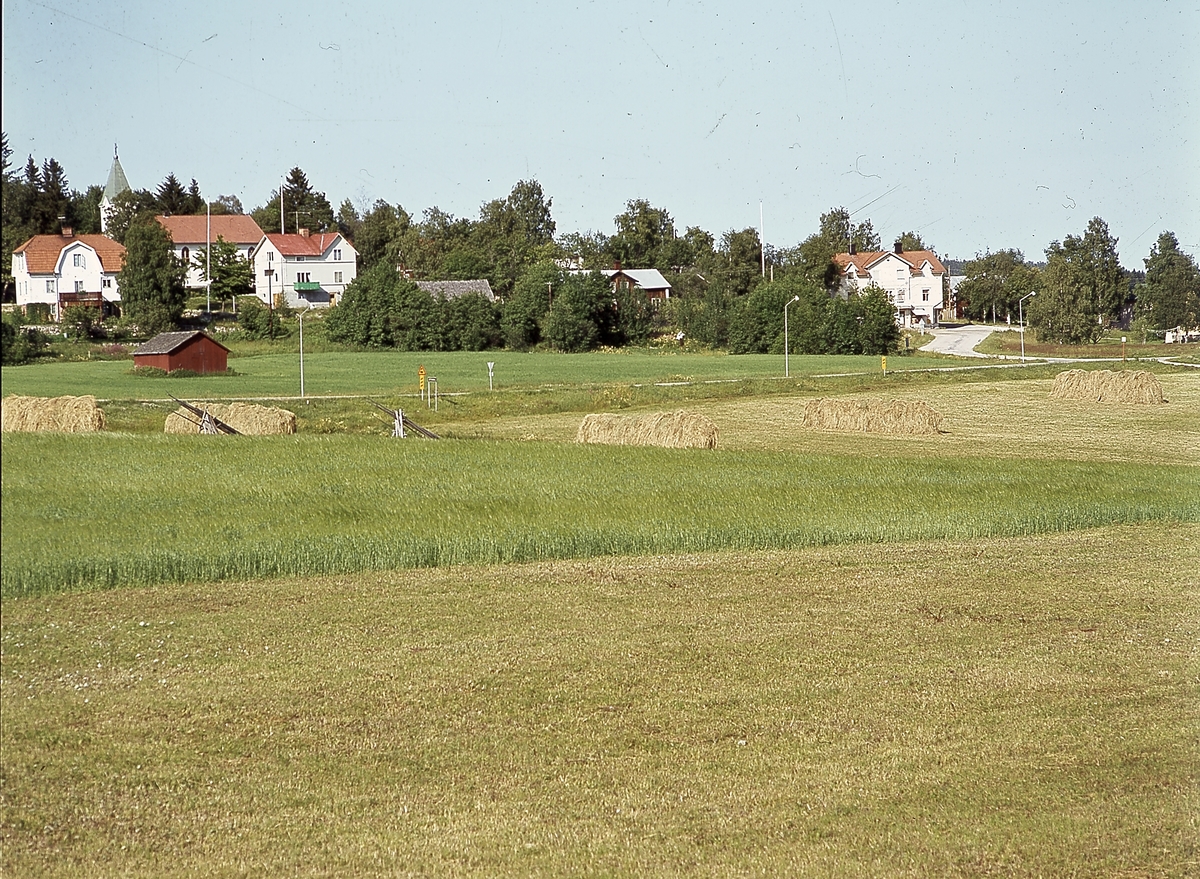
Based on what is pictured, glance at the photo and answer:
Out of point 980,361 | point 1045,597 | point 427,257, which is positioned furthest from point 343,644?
point 980,361

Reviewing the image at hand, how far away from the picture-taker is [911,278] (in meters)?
88.2

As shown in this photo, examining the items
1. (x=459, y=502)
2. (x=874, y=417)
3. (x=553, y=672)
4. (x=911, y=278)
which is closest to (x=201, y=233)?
(x=459, y=502)

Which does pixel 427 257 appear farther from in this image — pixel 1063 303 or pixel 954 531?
pixel 1063 303

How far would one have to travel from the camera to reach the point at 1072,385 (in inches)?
1609

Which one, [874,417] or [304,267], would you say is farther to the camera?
[874,417]

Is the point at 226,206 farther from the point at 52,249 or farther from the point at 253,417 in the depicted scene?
the point at 253,417

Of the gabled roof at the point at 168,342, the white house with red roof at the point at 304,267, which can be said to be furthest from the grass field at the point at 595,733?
the white house with red roof at the point at 304,267

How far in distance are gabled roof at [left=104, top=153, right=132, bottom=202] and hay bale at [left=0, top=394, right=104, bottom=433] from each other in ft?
5.06

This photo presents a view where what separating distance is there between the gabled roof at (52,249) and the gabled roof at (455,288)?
7402 millimetres

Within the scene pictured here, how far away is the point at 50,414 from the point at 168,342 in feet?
15.5

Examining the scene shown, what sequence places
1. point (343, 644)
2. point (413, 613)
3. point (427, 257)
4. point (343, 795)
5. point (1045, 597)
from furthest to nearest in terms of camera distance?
point (427, 257) < point (1045, 597) < point (413, 613) < point (343, 644) < point (343, 795)

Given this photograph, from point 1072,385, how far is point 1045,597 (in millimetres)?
31021

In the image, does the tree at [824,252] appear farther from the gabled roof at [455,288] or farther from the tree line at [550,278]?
the gabled roof at [455,288]

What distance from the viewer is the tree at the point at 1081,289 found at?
4325 centimetres
